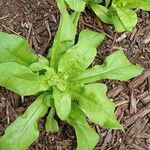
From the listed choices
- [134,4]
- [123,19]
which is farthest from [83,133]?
[134,4]

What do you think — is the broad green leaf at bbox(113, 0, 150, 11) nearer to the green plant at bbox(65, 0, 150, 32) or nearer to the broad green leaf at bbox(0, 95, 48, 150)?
the green plant at bbox(65, 0, 150, 32)

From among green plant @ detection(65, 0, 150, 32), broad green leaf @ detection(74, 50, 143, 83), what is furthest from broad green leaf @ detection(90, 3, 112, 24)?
broad green leaf @ detection(74, 50, 143, 83)

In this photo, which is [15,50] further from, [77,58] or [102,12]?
[102,12]

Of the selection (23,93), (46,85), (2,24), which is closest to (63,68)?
(46,85)

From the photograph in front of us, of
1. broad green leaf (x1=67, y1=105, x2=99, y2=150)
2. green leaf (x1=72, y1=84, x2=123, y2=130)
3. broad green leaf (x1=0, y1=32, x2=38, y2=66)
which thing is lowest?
broad green leaf (x1=67, y1=105, x2=99, y2=150)

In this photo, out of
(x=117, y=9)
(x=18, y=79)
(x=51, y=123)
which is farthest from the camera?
(x=117, y=9)
